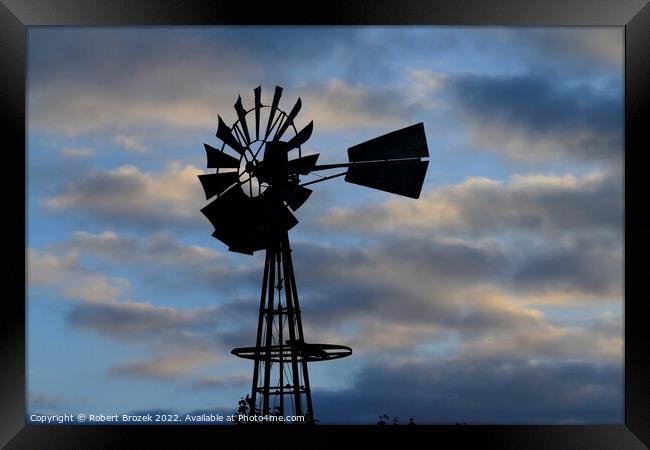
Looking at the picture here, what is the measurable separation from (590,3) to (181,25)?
4369 mm

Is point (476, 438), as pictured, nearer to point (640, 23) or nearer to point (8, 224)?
point (640, 23)

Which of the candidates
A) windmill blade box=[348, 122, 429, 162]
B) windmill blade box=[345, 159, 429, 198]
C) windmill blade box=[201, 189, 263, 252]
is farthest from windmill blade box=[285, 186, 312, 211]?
windmill blade box=[348, 122, 429, 162]

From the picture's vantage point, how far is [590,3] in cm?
998

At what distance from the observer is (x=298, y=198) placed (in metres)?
17.1

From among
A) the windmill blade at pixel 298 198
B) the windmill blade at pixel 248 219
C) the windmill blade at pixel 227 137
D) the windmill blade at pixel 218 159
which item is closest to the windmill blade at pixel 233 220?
the windmill blade at pixel 248 219

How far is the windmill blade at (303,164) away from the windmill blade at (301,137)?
0.95 feet

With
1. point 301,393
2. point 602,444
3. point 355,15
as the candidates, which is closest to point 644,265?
point 602,444

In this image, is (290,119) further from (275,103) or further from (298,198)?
(298,198)

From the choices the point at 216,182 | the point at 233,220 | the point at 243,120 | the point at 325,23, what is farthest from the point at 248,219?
the point at 325,23

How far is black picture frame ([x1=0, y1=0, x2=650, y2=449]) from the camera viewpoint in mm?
9578

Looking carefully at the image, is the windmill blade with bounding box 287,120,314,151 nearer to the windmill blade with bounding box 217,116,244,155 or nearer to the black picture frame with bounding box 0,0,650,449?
the windmill blade with bounding box 217,116,244,155

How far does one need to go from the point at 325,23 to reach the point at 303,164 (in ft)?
22.6

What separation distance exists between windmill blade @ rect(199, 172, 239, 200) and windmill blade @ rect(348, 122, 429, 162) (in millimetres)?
2416

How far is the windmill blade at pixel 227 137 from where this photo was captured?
17.3 meters
